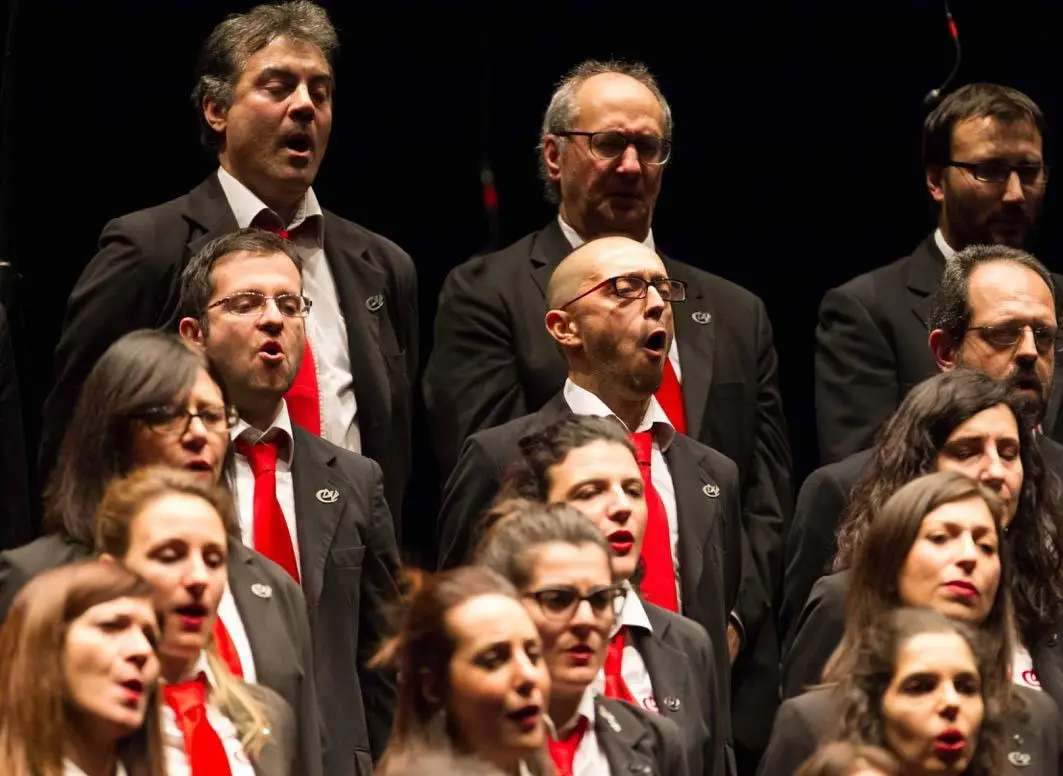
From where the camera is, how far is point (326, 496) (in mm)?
4812

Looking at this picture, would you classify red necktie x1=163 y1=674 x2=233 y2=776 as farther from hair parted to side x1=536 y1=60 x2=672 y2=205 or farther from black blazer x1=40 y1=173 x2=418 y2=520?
hair parted to side x1=536 y1=60 x2=672 y2=205

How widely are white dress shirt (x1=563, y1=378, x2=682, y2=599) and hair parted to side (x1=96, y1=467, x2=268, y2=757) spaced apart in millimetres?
1090

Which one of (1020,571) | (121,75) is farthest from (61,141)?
(1020,571)

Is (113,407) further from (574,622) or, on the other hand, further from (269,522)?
(574,622)

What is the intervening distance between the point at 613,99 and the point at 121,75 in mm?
1239

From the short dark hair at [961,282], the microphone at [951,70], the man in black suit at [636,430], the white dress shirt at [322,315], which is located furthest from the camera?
the microphone at [951,70]

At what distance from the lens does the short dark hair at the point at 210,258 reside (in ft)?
16.1

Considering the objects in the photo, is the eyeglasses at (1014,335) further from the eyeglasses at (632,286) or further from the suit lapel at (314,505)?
the suit lapel at (314,505)

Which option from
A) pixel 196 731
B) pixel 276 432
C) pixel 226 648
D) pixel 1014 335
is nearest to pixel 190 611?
pixel 196 731

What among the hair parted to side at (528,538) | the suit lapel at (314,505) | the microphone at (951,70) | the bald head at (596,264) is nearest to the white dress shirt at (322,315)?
the suit lapel at (314,505)

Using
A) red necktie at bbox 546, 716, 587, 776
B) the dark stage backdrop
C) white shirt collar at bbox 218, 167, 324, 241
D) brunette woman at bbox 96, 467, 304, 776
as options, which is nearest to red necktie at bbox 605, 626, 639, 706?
red necktie at bbox 546, 716, 587, 776

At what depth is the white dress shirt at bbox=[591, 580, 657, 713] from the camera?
184 inches

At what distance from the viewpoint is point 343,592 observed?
15.7 feet

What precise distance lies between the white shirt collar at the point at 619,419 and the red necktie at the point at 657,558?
0.33 feet
